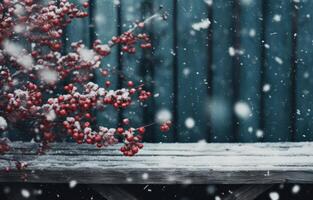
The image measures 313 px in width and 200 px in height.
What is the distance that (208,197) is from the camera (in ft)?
12.8

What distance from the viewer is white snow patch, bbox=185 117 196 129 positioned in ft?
12.0

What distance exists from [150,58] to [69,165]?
101 cm

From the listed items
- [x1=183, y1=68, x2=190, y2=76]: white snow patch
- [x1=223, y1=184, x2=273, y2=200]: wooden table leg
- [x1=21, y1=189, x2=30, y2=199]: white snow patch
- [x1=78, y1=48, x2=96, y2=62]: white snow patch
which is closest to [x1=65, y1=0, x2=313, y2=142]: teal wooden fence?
[x1=183, y1=68, x2=190, y2=76]: white snow patch

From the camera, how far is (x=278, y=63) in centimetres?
360

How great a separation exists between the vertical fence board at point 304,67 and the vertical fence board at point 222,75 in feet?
1.60

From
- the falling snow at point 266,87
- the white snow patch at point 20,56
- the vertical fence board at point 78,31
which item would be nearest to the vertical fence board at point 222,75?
the falling snow at point 266,87

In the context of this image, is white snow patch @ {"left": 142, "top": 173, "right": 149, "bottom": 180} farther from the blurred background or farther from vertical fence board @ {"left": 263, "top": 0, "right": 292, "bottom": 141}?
vertical fence board @ {"left": 263, "top": 0, "right": 292, "bottom": 141}

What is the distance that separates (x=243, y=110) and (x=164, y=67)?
0.66 m

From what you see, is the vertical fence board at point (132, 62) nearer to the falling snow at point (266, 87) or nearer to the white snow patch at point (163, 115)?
the white snow patch at point (163, 115)

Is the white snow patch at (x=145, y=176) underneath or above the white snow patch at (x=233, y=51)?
underneath

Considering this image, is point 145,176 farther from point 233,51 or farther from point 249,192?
point 233,51

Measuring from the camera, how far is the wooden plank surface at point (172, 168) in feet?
10.1

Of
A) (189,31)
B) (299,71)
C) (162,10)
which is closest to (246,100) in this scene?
(299,71)

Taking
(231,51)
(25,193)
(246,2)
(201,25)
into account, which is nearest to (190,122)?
(231,51)
